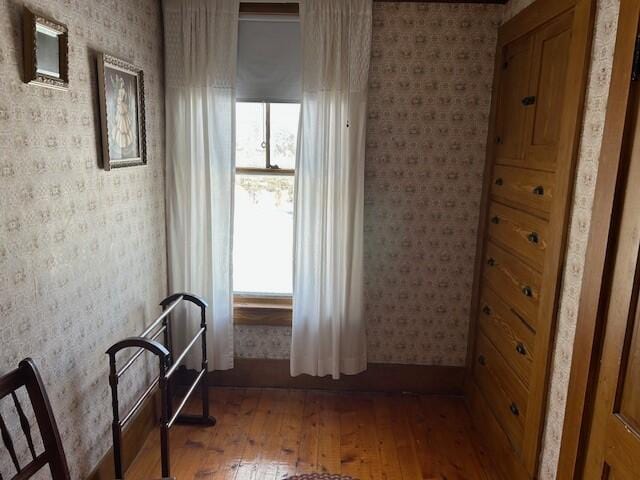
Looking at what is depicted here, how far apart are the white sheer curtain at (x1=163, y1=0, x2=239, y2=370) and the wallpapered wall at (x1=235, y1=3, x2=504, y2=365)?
321mm

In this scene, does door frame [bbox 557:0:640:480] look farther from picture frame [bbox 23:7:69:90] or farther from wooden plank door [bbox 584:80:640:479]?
picture frame [bbox 23:7:69:90]

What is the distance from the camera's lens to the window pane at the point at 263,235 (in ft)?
9.28

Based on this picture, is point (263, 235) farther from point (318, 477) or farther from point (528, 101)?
point (528, 101)

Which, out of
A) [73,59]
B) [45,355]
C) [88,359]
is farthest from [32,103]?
[88,359]

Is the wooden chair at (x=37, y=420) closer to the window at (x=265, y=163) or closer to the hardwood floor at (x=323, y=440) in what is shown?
the hardwood floor at (x=323, y=440)

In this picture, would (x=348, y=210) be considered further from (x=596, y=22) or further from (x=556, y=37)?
(x=596, y=22)

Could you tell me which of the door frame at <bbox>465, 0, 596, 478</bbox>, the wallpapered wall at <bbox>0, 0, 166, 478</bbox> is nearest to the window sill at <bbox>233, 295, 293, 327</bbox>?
the wallpapered wall at <bbox>0, 0, 166, 478</bbox>

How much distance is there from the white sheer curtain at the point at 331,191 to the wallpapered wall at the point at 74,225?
805mm

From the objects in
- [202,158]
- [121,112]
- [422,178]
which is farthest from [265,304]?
[121,112]

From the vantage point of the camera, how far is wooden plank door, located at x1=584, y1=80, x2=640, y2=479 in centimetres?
127

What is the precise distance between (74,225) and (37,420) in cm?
69

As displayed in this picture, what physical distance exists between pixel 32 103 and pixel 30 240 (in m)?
0.42

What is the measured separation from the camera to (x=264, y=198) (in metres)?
2.84

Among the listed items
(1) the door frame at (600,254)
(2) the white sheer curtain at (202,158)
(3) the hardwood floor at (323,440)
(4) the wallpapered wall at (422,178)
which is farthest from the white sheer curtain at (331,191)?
(1) the door frame at (600,254)
